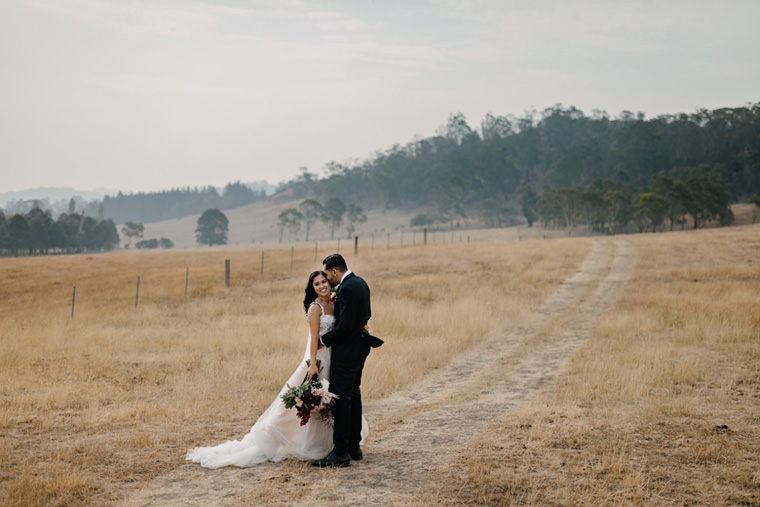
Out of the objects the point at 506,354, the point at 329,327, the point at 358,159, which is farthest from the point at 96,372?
the point at 358,159

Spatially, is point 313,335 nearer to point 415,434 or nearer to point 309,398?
point 309,398

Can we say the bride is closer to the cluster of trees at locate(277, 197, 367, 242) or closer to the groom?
the groom

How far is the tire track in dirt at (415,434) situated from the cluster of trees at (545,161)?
266 feet

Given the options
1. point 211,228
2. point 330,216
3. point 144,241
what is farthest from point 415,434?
point 144,241

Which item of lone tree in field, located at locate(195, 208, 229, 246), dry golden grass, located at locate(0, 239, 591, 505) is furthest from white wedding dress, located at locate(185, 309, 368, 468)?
lone tree in field, located at locate(195, 208, 229, 246)

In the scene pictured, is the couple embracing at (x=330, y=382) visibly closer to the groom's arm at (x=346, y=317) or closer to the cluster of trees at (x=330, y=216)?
the groom's arm at (x=346, y=317)

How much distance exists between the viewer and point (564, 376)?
12.7m

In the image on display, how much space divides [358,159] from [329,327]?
177 metres

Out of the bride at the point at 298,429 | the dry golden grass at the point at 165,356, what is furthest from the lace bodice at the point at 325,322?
the dry golden grass at the point at 165,356

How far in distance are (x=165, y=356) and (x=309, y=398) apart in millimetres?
8772

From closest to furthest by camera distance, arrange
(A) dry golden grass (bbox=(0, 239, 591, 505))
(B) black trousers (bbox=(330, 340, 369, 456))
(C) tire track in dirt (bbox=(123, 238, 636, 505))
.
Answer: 1. (C) tire track in dirt (bbox=(123, 238, 636, 505))
2. (B) black trousers (bbox=(330, 340, 369, 456))
3. (A) dry golden grass (bbox=(0, 239, 591, 505))

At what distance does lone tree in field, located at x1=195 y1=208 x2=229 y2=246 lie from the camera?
143125mm

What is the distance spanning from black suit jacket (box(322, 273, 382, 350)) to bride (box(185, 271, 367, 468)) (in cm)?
25

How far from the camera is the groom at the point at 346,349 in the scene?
22.9 ft
